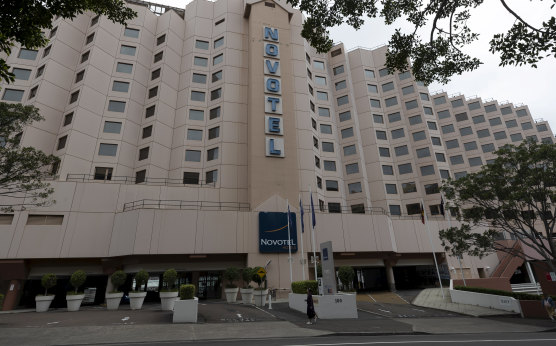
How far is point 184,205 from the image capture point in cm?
3409

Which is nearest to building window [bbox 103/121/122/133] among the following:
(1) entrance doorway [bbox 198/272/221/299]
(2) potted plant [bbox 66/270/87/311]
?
(2) potted plant [bbox 66/270/87/311]

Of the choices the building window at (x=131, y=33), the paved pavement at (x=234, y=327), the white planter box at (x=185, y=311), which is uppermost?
the building window at (x=131, y=33)

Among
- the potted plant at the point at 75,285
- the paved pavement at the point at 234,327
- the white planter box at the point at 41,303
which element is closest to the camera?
the paved pavement at the point at 234,327

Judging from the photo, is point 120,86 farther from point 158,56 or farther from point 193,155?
point 193,155

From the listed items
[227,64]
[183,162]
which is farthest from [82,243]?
[227,64]

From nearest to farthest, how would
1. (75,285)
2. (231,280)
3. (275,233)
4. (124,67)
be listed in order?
(75,285) < (231,280) < (275,233) < (124,67)

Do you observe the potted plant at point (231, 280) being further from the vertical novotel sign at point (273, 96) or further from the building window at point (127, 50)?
the building window at point (127, 50)

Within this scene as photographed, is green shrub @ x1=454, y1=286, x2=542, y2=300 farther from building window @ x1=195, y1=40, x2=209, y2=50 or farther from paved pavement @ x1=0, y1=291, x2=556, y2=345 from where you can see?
building window @ x1=195, y1=40, x2=209, y2=50

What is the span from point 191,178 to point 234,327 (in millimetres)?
25025

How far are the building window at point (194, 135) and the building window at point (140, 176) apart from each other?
6.90 meters

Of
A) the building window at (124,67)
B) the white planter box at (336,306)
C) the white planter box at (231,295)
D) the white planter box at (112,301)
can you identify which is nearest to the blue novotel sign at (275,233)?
the white planter box at (231,295)

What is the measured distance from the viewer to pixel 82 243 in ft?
98.4

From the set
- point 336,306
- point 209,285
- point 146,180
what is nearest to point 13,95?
point 146,180

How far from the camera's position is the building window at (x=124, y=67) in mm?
42250
